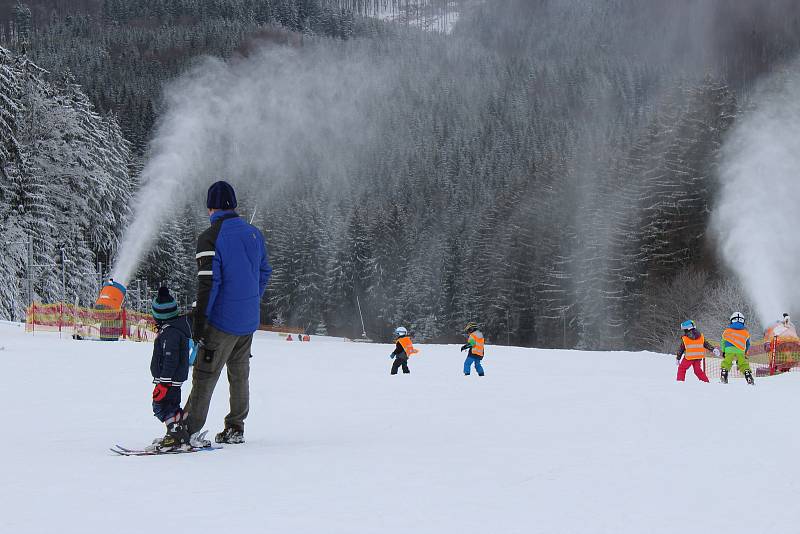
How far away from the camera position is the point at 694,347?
611 inches

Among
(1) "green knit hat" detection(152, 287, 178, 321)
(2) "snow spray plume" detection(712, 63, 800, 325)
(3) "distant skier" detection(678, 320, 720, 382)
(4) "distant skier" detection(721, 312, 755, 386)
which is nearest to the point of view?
(1) "green knit hat" detection(152, 287, 178, 321)

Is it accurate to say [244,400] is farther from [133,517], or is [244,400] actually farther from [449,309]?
[449,309]

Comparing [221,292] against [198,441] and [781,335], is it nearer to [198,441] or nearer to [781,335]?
[198,441]

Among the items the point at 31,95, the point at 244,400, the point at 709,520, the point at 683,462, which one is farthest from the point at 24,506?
the point at 31,95

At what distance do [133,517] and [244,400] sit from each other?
2.74 m

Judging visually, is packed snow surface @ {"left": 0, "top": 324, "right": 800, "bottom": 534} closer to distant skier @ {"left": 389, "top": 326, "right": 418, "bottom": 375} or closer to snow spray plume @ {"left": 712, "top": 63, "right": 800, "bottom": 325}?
distant skier @ {"left": 389, "top": 326, "right": 418, "bottom": 375}

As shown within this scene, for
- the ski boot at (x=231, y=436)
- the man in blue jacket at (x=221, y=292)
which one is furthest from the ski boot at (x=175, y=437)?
the ski boot at (x=231, y=436)

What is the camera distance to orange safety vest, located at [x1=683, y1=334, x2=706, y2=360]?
50.7 feet

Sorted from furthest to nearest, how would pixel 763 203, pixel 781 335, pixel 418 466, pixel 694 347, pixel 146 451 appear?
pixel 763 203, pixel 781 335, pixel 694 347, pixel 146 451, pixel 418 466

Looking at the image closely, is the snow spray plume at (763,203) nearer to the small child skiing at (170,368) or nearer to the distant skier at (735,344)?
the distant skier at (735,344)

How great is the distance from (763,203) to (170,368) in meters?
51.3

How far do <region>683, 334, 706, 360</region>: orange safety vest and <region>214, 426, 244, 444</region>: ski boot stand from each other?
10678 mm

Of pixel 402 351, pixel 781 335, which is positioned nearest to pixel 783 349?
pixel 781 335

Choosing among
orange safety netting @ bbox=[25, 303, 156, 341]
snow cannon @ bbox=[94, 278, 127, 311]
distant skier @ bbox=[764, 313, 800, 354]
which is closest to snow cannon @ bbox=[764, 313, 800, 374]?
distant skier @ bbox=[764, 313, 800, 354]
